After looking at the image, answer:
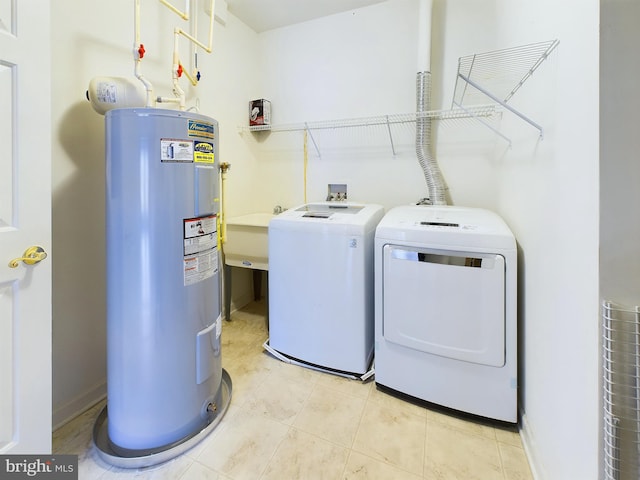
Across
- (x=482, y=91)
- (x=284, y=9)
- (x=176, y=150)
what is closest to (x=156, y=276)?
(x=176, y=150)

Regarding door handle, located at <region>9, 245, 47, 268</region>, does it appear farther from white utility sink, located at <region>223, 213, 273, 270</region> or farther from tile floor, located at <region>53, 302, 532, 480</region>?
white utility sink, located at <region>223, 213, 273, 270</region>

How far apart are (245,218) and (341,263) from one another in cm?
124

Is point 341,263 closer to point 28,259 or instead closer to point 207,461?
point 207,461

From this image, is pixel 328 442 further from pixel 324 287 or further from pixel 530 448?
pixel 530 448

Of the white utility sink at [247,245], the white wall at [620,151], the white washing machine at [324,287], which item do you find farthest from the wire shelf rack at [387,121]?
the white wall at [620,151]

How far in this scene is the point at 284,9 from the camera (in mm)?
2396

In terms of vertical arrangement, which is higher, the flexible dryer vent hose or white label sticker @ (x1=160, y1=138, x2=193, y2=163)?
the flexible dryer vent hose

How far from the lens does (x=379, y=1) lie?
2.28m

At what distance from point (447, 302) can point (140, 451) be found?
60.2 inches

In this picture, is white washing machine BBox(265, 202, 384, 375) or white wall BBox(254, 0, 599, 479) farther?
white washing machine BBox(265, 202, 384, 375)

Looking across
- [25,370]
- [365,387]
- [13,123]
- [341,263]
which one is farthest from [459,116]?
[25,370]

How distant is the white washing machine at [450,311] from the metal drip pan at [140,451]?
3.27 feet

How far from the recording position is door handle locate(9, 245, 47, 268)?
927 mm

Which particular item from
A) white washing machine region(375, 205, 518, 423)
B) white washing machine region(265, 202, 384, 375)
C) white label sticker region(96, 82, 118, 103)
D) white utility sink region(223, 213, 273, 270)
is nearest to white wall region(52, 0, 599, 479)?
white washing machine region(375, 205, 518, 423)
